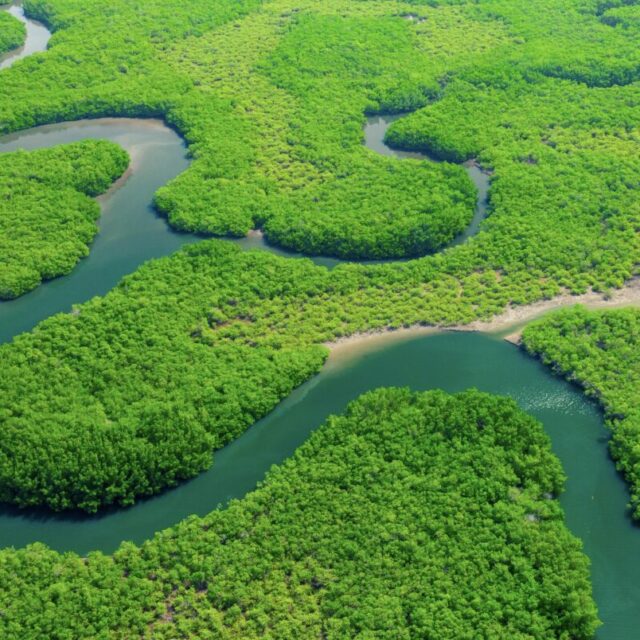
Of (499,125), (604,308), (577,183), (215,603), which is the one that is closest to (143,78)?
(499,125)

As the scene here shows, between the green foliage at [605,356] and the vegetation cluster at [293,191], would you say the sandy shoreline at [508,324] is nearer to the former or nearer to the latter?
the vegetation cluster at [293,191]

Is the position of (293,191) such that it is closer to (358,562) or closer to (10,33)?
(358,562)

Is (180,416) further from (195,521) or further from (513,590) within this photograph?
(513,590)

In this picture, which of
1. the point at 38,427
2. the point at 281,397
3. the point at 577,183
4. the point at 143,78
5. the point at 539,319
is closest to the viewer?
the point at 38,427

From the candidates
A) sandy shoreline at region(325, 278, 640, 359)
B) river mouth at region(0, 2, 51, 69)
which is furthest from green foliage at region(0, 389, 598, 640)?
river mouth at region(0, 2, 51, 69)

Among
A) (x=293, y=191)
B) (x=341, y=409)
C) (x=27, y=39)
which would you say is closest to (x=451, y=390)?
(x=341, y=409)

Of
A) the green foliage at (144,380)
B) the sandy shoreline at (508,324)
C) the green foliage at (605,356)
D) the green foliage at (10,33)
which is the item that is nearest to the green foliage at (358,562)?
the green foliage at (144,380)
